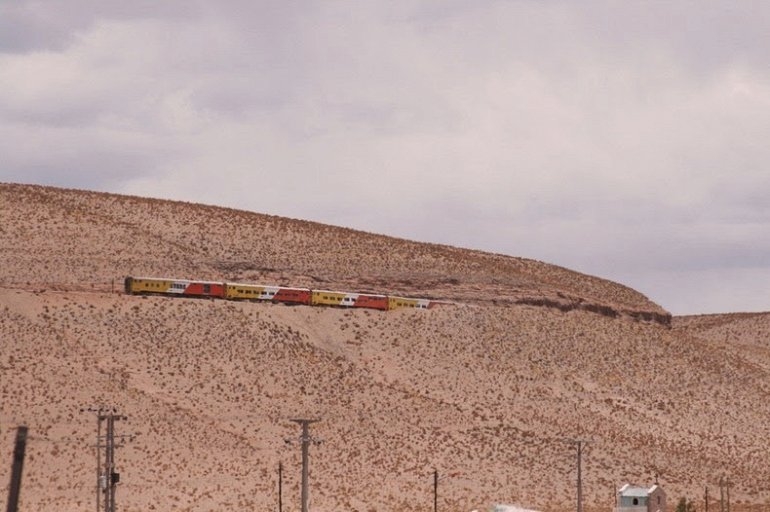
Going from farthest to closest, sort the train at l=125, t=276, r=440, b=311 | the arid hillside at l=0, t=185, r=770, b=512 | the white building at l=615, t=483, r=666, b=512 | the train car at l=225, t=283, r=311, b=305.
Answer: the train car at l=225, t=283, r=311, b=305 → the train at l=125, t=276, r=440, b=311 → the arid hillside at l=0, t=185, r=770, b=512 → the white building at l=615, t=483, r=666, b=512

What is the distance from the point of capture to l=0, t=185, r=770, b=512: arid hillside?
7900 cm

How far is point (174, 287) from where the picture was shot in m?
96.0

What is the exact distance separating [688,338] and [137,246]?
4433 cm

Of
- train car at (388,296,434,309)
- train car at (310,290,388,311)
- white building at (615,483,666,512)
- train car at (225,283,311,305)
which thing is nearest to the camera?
white building at (615,483,666,512)

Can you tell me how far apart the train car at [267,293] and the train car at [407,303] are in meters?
6.17

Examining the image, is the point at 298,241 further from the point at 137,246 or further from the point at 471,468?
the point at 471,468

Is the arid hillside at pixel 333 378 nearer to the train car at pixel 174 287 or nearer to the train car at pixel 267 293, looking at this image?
the train car at pixel 267 293

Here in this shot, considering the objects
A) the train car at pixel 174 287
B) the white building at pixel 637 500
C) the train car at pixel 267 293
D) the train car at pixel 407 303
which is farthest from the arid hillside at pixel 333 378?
the white building at pixel 637 500

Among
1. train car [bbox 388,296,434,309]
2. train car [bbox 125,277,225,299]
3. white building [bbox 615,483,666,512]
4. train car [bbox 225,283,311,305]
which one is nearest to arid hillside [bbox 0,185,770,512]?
train car [bbox 225,283,311,305]

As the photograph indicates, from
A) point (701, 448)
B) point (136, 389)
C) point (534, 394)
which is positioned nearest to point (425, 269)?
point (534, 394)

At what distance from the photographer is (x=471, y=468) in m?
83.8

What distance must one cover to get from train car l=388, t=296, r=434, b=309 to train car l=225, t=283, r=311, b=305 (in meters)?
6.17

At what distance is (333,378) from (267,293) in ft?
32.1

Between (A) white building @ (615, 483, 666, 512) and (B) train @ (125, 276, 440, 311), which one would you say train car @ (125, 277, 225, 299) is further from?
(A) white building @ (615, 483, 666, 512)
